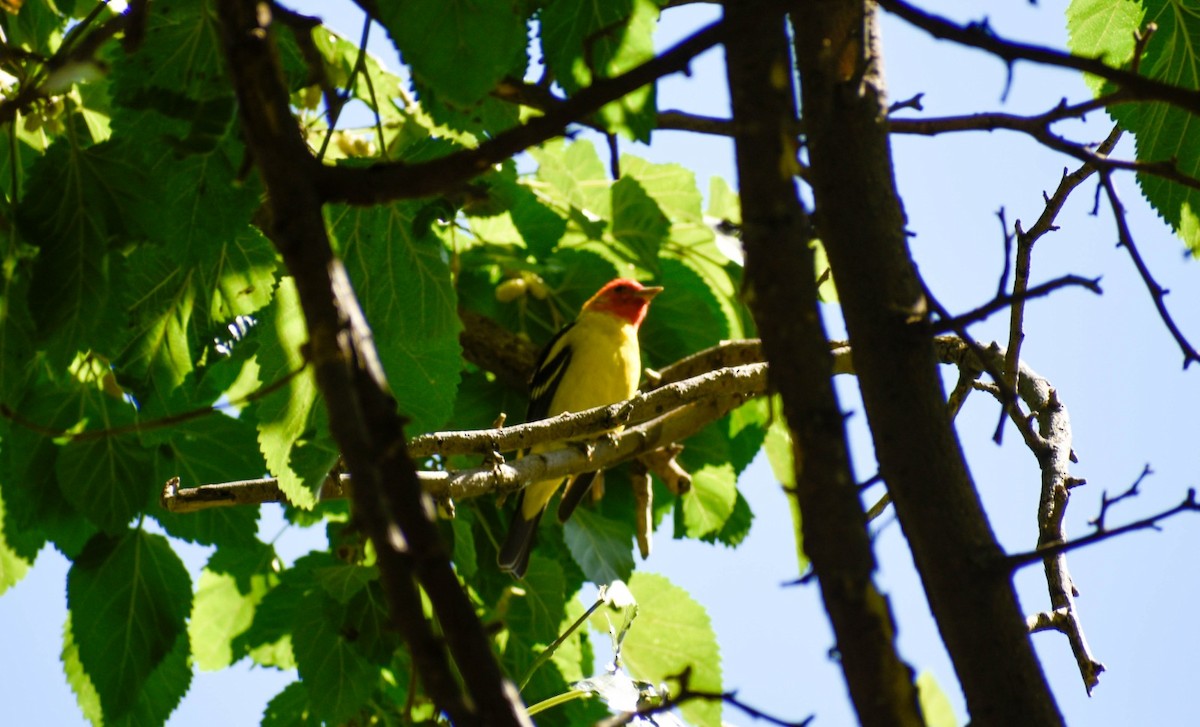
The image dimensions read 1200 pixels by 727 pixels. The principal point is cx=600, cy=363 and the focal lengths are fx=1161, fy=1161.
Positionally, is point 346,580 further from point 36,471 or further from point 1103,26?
point 1103,26

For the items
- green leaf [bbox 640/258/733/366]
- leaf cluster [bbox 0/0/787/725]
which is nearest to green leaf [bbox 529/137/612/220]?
leaf cluster [bbox 0/0/787/725]

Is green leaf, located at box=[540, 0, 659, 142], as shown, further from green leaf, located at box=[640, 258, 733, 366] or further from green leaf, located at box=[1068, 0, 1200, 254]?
green leaf, located at box=[640, 258, 733, 366]

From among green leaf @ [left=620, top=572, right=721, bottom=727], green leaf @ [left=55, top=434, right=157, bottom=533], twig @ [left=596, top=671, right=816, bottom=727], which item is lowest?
twig @ [left=596, top=671, right=816, bottom=727]

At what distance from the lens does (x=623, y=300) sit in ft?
16.7

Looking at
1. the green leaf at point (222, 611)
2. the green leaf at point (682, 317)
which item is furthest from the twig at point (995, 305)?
the green leaf at point (222, 611)

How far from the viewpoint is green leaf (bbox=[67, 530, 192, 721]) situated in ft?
10.5

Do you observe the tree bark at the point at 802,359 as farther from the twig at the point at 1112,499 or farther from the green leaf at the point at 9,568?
the green leaf at the point at 9,568

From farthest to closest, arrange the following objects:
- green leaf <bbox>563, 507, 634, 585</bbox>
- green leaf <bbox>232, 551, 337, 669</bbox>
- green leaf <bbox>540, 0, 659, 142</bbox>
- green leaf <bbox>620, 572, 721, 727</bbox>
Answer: green leaf <bbox>620, 572, 721, 727</bbox> → green leaf <bbox>232, 551, 337, 669</bbox> → green leaf <bbox>563, 507, 634, 585</bbox> → green leaf <bbox>540, 0, 659, 142</bbox>

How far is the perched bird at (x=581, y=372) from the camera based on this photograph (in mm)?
4289

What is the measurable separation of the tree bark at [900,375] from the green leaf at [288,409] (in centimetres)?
112

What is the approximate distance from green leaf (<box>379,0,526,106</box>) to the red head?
10.1 ft

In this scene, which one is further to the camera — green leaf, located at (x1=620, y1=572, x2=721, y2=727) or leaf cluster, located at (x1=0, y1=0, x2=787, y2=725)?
green leaf, located at (x1=620, y1=572, x2=721, y2=727)

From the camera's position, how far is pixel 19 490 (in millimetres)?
3340

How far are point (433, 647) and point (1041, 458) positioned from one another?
5.63 feet
